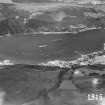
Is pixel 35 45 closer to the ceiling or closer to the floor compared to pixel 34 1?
closer to the floor

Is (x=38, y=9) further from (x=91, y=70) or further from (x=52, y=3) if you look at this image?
(x=91, y=70)

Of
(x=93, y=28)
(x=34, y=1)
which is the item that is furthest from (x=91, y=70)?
(x=34, y=1)

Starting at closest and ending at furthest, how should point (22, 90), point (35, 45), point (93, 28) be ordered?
point (22, 90) < point (35, 45) < point (93, 28)

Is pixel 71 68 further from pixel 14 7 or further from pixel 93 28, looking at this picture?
pixel 14 7

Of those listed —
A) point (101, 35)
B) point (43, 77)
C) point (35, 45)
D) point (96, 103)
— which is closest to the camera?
point (96, 103)

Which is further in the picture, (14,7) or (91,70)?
(14,7)

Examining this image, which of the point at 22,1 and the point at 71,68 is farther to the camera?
the point at 22,1

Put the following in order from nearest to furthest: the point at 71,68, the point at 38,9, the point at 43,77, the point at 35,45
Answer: the point at 43,77
the point at 71,68
the point at 35,45
the point at 38,9

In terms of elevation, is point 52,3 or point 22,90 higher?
point 52,3

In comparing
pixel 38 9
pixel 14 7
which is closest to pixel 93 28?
pixel 38 9
